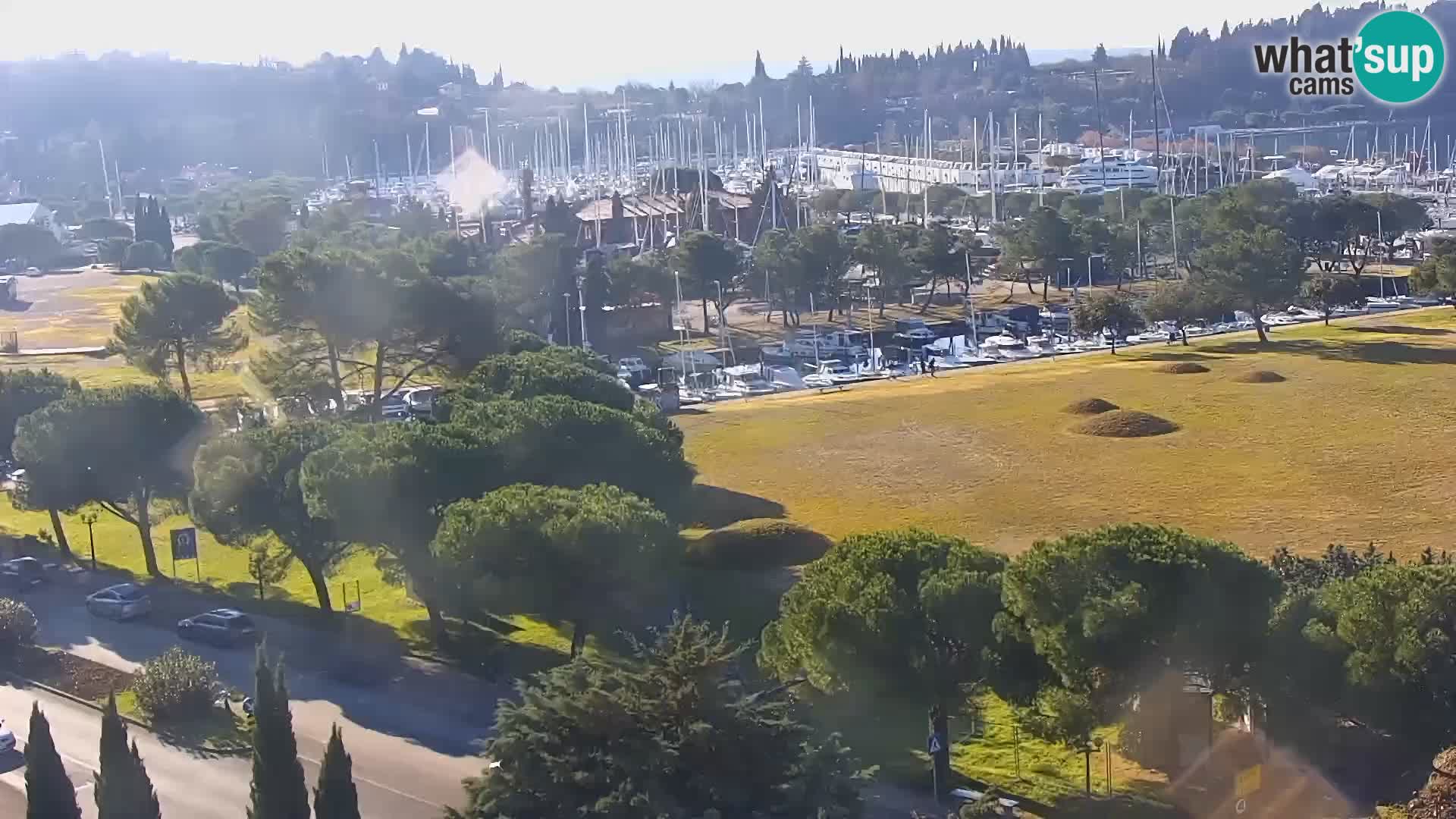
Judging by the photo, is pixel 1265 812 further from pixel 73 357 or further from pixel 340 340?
pixel 73 357

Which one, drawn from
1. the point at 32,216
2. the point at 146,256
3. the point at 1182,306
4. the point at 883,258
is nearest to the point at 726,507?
the point at 1182,306

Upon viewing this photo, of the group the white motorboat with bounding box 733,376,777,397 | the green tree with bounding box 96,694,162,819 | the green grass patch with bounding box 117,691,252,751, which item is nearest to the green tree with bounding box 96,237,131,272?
the white motorboat with bounding box 733,376,777,397

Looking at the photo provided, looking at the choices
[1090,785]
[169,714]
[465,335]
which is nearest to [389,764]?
[169,714]

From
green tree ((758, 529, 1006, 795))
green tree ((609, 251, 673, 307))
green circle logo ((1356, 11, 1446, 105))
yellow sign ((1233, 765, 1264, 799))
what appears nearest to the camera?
yellow sign ((1233, 765, 1264, 799))

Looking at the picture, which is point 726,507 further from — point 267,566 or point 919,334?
point 919,334

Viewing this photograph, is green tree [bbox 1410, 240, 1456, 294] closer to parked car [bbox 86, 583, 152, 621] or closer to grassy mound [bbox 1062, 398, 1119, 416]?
grassy mound [bbox 1062, 398, 1119, 416]

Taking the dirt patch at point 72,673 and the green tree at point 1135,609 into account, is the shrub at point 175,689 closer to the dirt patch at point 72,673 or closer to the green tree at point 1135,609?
the dirt patch at point 72,673
